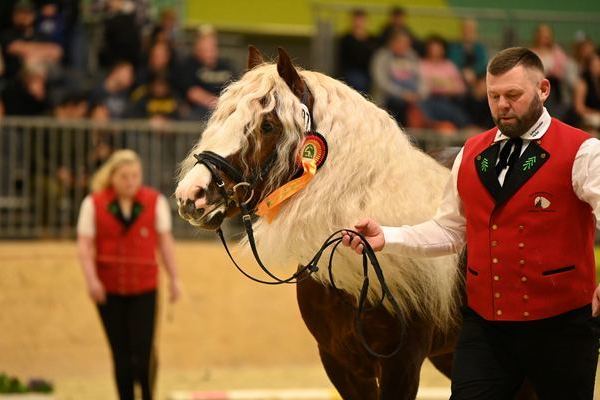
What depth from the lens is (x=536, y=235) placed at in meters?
3.37

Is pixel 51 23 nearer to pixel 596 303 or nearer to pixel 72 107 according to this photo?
pixel 72 107

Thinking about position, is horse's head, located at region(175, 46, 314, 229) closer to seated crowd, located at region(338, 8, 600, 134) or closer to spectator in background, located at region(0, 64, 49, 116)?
spectator in background, located at region(0, 64, 49, 116)

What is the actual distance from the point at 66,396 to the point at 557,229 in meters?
5.76

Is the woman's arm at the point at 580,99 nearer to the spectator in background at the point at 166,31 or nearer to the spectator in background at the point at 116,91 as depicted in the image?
the spectator in background at the point at 166,31

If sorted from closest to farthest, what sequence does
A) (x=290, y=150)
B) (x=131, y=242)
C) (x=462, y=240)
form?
(x=462, y=240) → (x=290, y=150) → (x=131, y=242)

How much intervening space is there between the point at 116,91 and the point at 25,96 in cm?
88

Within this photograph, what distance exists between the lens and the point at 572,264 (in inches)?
133

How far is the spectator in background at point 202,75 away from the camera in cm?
1078

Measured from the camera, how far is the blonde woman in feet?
23.9

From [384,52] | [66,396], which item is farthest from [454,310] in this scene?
[384,52]

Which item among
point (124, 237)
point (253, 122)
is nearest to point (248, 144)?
point (253, 122)

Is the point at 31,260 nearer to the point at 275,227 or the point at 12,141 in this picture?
the point at 12,141

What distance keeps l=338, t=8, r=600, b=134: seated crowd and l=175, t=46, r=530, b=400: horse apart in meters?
6.66

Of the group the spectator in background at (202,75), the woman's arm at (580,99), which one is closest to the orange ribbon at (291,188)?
the spectator in background at (202,75)
